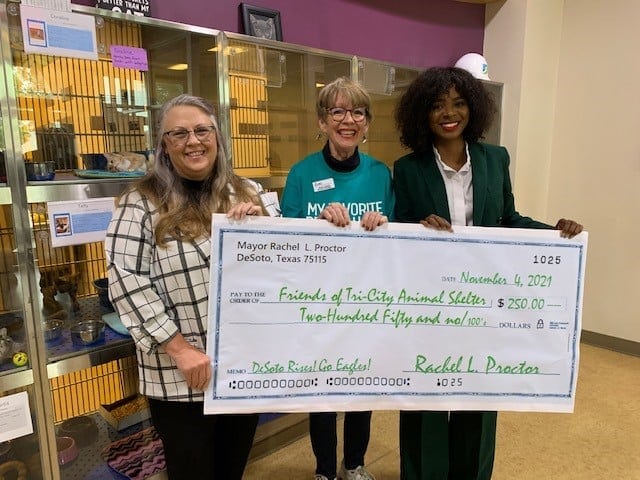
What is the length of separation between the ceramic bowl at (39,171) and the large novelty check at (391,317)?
704 millimetres

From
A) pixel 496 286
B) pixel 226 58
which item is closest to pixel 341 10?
pixel 226 58

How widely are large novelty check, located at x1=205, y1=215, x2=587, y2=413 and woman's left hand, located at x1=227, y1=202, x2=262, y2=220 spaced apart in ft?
0.08

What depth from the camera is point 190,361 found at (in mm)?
1244

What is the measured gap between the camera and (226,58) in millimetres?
1915

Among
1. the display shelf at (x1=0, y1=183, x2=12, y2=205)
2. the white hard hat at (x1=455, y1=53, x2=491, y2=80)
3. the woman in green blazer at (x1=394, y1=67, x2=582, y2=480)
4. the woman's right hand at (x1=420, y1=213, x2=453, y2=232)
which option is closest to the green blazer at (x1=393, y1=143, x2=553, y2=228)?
the woman in green blazer at (x1=394, y1=67, x2=582, y2=480)

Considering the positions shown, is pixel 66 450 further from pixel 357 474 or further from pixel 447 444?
pixel 447 444

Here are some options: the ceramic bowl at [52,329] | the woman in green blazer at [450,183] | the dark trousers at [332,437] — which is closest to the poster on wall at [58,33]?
the ceramic bowl at [52,329]

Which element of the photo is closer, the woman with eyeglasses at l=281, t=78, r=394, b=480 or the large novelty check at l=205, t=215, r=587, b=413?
the large novelty check at l=205, t=215, r=587, b=413

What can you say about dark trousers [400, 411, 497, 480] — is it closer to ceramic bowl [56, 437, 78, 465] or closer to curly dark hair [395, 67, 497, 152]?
curly dark hair [395, 67, 497, 152]

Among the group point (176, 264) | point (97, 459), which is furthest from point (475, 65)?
point (97, 459)

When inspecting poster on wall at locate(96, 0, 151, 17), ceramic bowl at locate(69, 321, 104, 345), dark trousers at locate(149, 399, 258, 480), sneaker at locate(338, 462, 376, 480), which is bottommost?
sneaker at locate(338, 462, 376, 480)

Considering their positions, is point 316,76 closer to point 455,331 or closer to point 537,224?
point 537,224

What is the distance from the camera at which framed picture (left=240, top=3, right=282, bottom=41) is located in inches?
93.8

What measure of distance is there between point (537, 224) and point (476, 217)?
247 mm
